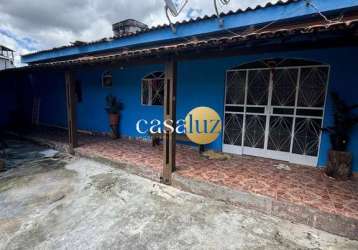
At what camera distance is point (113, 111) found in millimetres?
7113

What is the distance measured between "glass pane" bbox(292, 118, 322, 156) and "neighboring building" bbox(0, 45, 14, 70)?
934 inches

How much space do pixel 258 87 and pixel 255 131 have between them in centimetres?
111

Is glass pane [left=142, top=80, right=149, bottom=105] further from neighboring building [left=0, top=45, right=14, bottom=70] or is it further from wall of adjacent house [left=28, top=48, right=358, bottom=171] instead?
neighboring building [left=0, top=45, right=14, bottom=70]

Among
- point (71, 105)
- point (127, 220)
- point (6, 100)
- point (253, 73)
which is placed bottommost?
point (127, 220)

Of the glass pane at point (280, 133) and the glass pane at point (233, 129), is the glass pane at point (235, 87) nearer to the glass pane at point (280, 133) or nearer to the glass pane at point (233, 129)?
the glass pane at point (233, 129)

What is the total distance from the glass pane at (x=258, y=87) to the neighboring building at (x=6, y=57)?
22439 mm

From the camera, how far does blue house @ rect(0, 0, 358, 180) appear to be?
3225mm

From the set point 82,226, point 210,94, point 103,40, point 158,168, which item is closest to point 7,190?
point 82,226

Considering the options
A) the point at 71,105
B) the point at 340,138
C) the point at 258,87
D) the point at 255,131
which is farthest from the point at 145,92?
the point at 340,138

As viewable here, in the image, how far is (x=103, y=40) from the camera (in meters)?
7.30

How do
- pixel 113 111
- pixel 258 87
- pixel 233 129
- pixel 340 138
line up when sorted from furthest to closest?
pixel 113 111 → pixel 233 129 → pixel 258 87 → pixel 340 138

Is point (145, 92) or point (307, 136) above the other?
point (145, 92)

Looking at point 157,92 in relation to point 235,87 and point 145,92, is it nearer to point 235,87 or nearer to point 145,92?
point 145,92

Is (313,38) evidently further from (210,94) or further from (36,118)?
(36,118)
